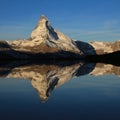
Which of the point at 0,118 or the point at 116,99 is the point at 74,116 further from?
the point at 116,99

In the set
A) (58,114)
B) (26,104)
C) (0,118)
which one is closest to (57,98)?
(26,104)

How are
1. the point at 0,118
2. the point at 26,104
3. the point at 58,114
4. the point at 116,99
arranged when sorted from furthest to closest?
1. the point at 116,99
2. the point at 26,104
3. the point at 58,114
4. the point at 0,118

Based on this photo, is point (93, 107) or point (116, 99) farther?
point (116, 99)

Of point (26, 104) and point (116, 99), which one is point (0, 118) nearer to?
point (26, 104)

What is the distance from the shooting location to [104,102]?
3269cm

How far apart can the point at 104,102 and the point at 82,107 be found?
153 inches

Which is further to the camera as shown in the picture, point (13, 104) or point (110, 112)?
point (13, 104)

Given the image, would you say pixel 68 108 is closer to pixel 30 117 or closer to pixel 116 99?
pixel 30 117

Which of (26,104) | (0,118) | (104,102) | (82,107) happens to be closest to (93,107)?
(82,107)

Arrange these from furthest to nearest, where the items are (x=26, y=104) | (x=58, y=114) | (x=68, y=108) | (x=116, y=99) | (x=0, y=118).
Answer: (x=116, y=99), (x=26, y=104), (x=68, y=108), (x=58, y=114), (x=0, y=118)

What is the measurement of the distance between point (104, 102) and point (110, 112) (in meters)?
5.88

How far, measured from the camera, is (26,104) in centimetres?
3148

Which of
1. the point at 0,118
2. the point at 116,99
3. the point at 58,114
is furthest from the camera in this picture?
the point at 116,99

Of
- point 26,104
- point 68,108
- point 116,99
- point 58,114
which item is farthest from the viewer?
point 116,99
